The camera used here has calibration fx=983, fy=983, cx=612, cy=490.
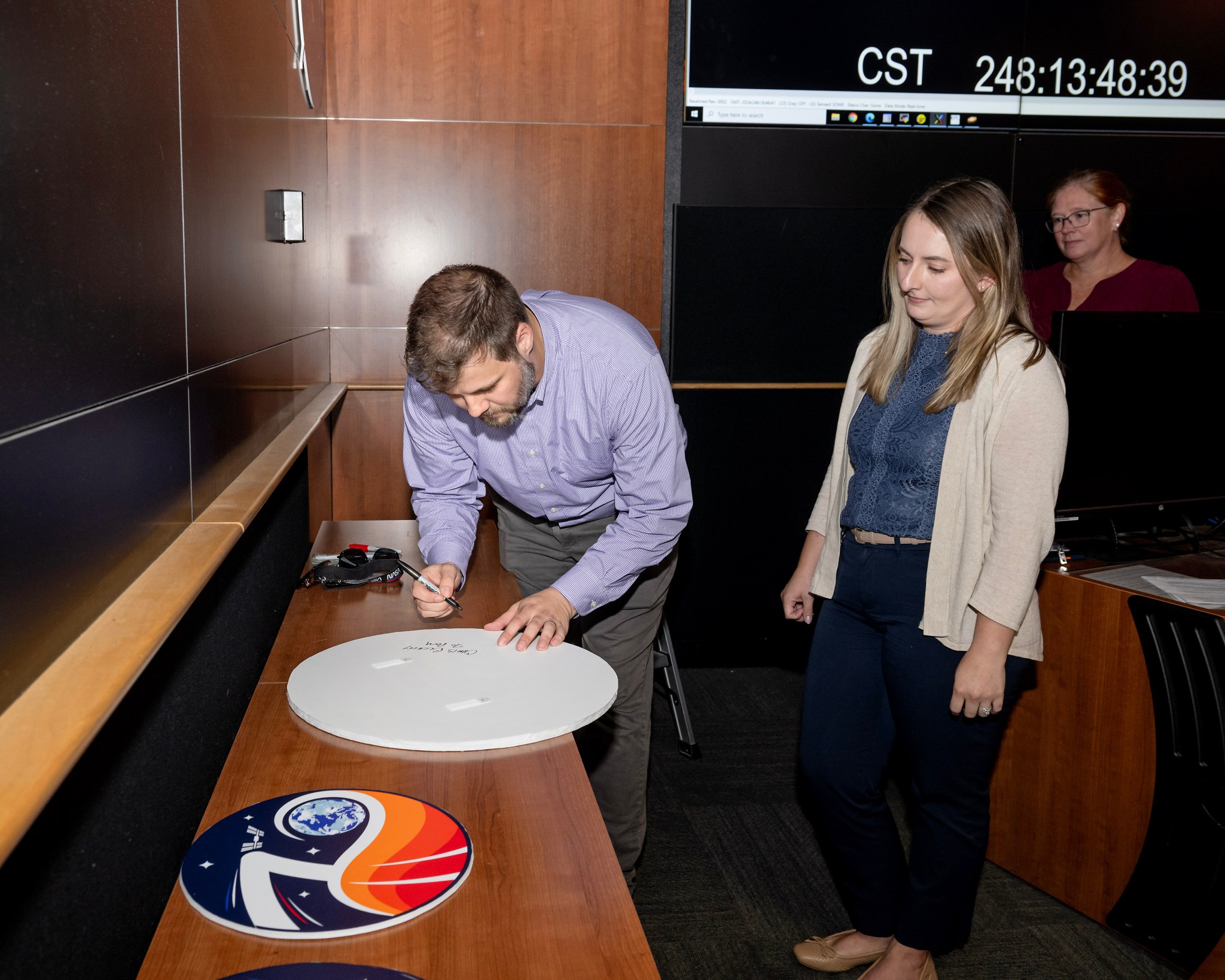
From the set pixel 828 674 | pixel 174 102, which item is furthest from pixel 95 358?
pixel 828 674

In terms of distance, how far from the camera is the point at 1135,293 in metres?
2.74

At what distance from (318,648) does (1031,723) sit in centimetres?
165

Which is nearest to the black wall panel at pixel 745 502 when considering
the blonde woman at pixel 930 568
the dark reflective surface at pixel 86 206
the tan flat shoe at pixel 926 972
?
the blonde woman at pixel 930 568

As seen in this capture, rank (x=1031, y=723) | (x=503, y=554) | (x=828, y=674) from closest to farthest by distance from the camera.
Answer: (x=828, y=674) < (x=503, y=554) < (x=1031, y=723)

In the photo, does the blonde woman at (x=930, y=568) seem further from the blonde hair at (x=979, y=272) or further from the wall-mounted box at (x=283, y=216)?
the wall-mounted box at (x=283, y=216)

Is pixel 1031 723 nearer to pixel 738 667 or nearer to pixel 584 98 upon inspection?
pixel 738 667

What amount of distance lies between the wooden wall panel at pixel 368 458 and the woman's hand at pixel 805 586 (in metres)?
1.87

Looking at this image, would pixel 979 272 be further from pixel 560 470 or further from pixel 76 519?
pixel 76 519

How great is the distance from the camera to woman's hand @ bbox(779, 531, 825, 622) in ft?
6.77

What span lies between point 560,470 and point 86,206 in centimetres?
111

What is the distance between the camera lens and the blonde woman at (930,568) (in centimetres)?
163

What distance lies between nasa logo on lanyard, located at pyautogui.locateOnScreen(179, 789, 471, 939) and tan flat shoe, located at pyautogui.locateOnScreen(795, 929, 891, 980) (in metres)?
1.31

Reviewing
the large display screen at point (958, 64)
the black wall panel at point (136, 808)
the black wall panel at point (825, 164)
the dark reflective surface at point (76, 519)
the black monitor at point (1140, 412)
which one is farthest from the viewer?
the black wall panel at point (825, 164)

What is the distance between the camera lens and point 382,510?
11.8 feet
